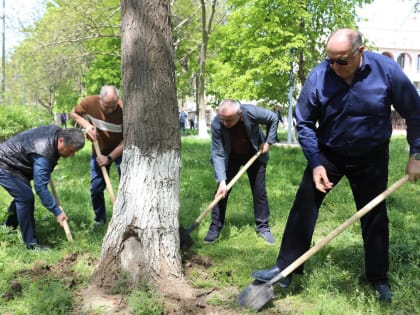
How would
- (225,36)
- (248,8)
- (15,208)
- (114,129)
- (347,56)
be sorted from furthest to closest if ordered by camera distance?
(225,36), (248,8), (114,129), (15,208), (347,56)

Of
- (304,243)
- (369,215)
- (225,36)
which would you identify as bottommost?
(304,243)

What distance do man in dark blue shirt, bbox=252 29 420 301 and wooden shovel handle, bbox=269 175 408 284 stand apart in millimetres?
110

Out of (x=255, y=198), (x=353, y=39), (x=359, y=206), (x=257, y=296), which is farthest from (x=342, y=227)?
(x=255, y=198)

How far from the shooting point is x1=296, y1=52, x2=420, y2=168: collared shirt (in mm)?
2916

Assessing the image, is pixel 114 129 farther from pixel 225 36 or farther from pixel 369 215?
pixel 225 36

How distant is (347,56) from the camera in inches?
109

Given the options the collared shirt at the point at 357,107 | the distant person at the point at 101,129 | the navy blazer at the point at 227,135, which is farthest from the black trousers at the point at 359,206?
the distant person at the point at 101,129

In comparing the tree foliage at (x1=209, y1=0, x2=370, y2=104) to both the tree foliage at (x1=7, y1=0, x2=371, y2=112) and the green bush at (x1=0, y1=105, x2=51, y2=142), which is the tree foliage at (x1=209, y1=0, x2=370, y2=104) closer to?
the tree foliage at (x1=7, y1=0, x2=371, y2=112)

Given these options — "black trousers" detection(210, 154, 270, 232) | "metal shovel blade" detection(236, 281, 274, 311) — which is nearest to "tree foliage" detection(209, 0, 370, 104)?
"black trousers" detection(210, 154, 270, 232)

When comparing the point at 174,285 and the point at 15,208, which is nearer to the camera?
the point at 174,285

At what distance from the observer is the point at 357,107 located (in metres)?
2.97

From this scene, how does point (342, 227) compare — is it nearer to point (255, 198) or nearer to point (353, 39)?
point (353, 39)

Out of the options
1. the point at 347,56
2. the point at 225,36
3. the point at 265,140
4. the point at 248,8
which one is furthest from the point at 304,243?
the point at 225,36

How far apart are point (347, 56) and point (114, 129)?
10.3 ft
